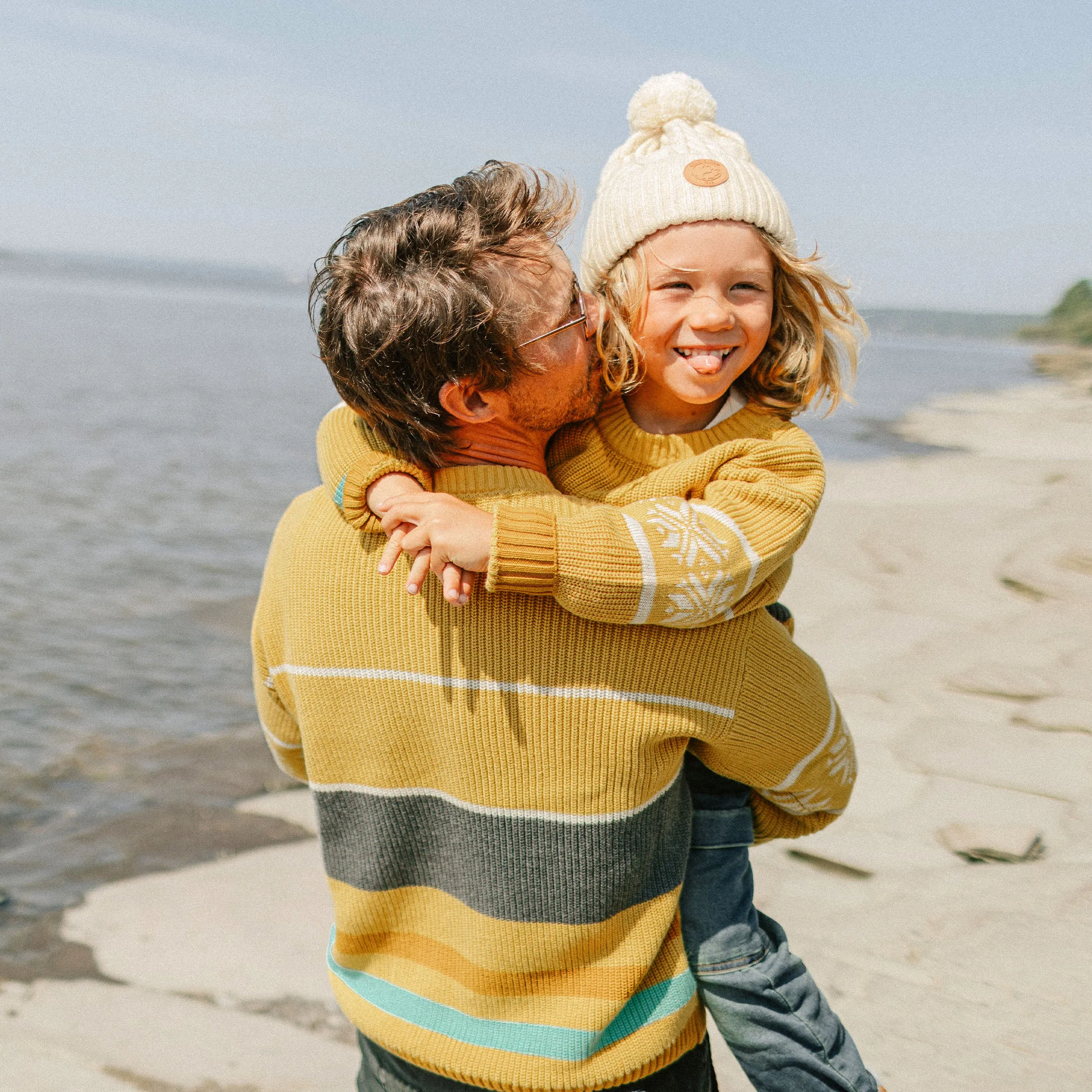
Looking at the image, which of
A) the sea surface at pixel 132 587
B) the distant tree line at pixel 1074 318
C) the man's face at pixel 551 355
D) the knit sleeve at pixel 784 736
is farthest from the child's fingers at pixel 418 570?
the distant tree line at pixel 1074 318

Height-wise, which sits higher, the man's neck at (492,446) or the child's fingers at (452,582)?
the man's neck at (492,446)

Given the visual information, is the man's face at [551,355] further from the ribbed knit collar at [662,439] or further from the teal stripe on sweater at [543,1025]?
the teal stripe on sweater at [543,1025]

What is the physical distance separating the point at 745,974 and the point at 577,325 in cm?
94

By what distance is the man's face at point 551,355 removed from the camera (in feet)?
4.84

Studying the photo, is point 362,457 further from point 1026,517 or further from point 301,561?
point 1026,517

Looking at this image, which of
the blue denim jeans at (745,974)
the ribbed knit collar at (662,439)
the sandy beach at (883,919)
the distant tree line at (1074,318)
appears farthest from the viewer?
the distant tree line at (1074,318)

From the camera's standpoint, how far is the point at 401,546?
4.64 ft

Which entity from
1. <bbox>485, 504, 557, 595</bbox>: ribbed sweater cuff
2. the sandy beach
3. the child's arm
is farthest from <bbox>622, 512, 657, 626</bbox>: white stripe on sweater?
the sandy beach

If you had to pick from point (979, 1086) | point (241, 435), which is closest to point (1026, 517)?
point (979, 1086)

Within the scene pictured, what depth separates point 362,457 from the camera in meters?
1.53

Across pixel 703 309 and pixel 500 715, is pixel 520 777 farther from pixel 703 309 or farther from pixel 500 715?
pixel 703 309

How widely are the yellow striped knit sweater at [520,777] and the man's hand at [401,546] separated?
47mm

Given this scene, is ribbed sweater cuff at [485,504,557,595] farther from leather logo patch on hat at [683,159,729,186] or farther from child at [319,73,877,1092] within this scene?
leather logo patch on hat at [683,159,729,186]

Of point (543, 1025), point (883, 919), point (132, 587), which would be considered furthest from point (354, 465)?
point (132, 587)
